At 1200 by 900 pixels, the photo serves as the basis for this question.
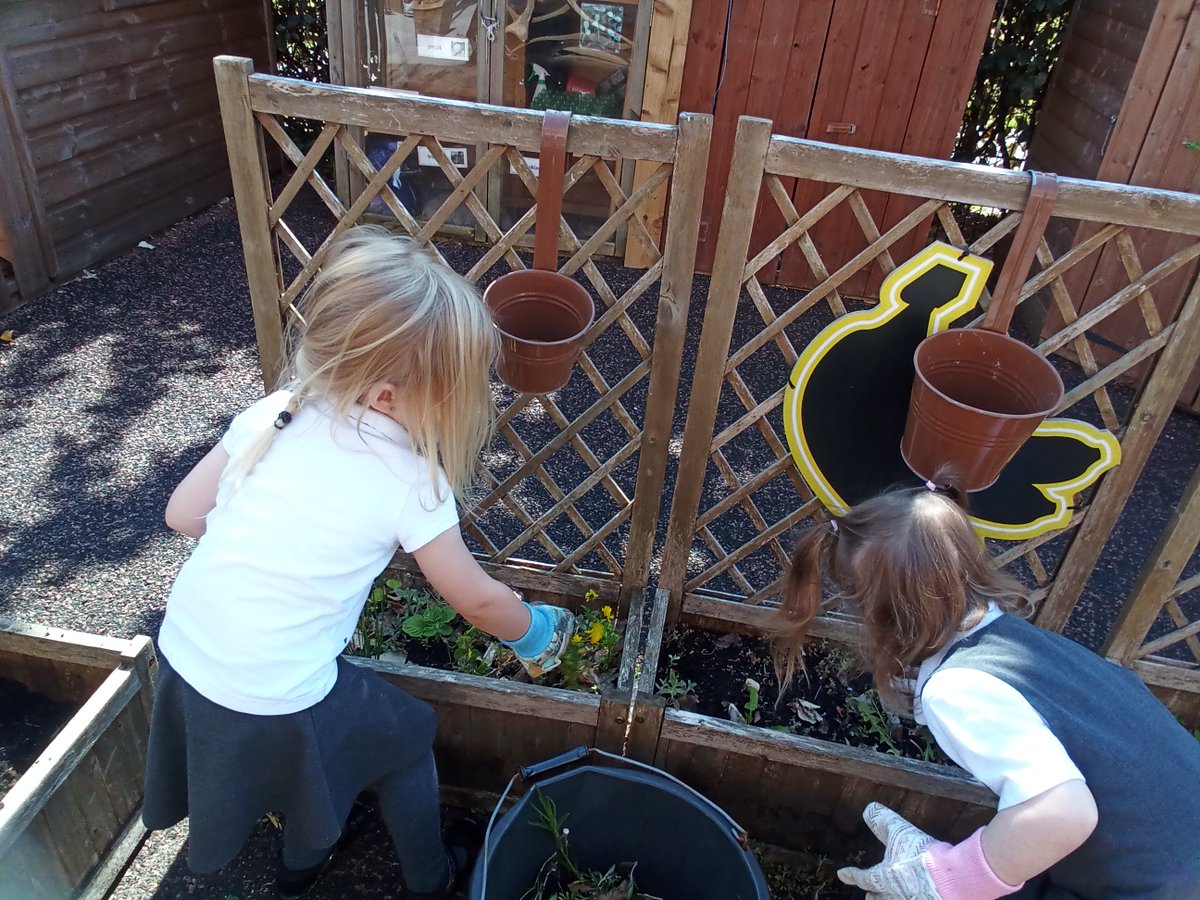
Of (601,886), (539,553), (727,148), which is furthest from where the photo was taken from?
(727,148)

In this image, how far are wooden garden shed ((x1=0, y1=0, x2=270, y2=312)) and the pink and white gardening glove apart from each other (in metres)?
4.51

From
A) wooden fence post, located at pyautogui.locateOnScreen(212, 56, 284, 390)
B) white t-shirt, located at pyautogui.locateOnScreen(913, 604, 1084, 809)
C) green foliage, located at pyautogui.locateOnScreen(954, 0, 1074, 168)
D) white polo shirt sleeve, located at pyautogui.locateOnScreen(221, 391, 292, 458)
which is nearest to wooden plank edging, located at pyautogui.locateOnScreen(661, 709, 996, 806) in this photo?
white t-shirt, located at pyautogui.locateOnScreen(913, 604, 1084, 809)

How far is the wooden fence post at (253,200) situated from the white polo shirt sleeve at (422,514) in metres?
0.78

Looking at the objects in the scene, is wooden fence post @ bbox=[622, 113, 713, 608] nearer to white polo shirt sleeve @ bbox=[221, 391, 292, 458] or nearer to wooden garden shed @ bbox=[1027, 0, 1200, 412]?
white polo shirt sleeve @ bbox=[221, 391, 292, 458]

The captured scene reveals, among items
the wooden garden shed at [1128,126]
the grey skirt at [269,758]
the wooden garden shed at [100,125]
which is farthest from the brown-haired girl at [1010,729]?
the wooden garden shed at [100,125]

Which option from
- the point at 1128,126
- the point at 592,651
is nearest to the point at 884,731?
the point at 592,651

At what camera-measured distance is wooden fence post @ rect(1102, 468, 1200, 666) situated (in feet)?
6.62

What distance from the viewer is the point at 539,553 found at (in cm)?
301

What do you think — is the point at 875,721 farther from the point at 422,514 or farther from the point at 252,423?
the point at 252,423

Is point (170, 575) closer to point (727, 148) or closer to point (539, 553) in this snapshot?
point (539, 553)

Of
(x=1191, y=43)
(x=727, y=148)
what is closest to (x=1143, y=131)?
(x=1191, y=43)

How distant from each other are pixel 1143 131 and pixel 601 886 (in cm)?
431

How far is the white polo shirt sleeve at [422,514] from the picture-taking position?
146cm

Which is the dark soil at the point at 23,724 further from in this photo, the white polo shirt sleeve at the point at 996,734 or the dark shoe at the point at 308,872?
the white polo shirt sleeve at the point at 996,734
